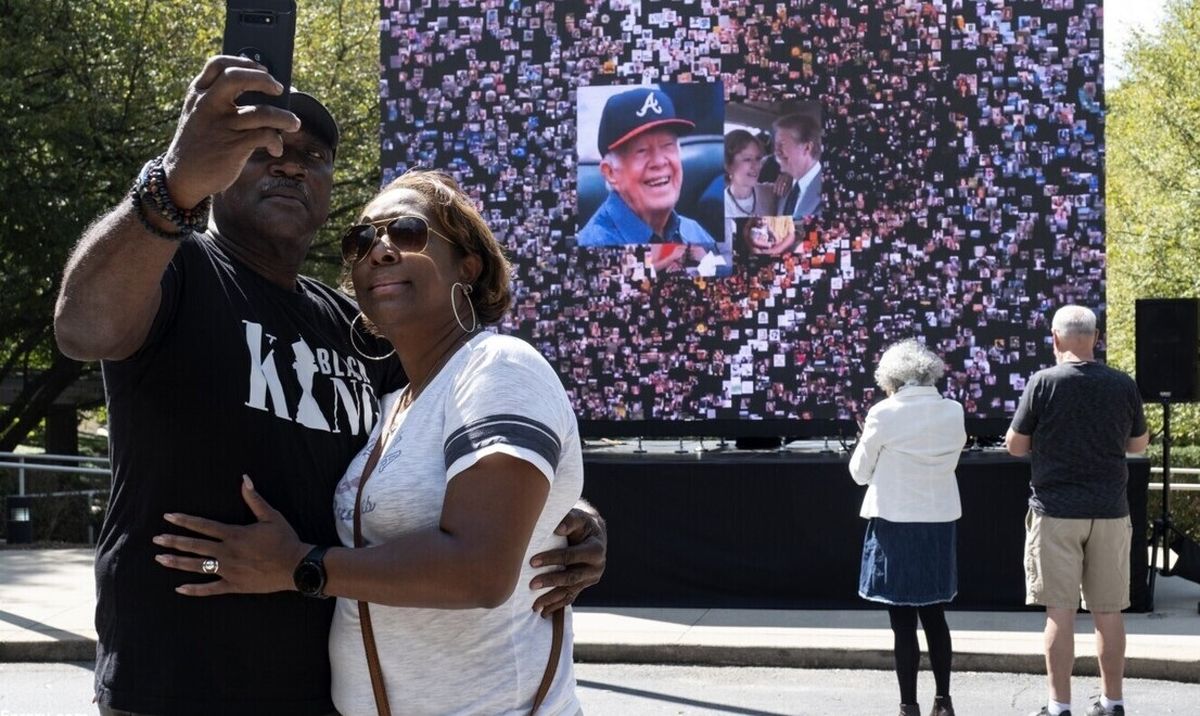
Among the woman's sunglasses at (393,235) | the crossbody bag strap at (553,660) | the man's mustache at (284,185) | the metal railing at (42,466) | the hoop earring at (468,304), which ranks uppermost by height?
the man's mustache at (284,185)

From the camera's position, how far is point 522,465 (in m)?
2.09

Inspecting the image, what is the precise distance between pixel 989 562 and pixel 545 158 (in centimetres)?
469

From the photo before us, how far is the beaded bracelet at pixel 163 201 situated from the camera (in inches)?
79.2

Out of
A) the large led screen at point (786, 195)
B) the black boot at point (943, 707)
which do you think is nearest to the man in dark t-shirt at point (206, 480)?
the black boot at point (943, 707)

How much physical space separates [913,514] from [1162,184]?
2140 cm

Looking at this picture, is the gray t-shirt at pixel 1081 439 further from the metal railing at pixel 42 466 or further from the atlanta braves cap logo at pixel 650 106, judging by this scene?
the metal railing at pixel 42 466

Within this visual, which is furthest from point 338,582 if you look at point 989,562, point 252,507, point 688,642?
point 989,562

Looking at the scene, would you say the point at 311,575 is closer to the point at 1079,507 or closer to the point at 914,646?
the point at 914,646

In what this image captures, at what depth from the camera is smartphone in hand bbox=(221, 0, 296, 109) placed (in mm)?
2104

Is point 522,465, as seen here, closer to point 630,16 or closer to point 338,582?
point 338,582

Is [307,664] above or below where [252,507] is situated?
below

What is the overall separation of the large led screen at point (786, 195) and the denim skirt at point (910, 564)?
398 centimetres

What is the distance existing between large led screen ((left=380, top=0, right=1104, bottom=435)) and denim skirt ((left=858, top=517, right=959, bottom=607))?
3984 mm

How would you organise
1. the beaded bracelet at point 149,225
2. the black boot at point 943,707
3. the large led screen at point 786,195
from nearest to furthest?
the beaded bracelet at point 149,225
the black boot at point 943,707
the large led screen at point 786,195
